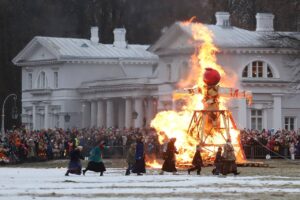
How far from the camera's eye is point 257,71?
8881cm

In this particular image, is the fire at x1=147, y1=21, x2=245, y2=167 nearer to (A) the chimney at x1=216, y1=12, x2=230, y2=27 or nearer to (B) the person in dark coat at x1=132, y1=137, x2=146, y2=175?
(B) the person in dark coat at x1=132, y1=137, x2=146, y2=175

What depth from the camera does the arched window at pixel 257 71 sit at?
3487 inches

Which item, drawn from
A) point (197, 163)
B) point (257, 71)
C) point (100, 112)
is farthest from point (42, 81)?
point (197, 163)

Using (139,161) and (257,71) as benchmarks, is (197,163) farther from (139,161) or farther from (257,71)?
(257,71)

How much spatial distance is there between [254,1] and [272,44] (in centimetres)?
3074

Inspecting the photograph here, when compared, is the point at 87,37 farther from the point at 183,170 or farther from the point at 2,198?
the point at 2,198

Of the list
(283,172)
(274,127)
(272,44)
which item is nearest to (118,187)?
(283,172)

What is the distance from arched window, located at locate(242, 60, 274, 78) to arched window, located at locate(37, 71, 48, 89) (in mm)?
23997

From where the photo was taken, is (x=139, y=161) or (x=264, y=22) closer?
(x=139, y=161)

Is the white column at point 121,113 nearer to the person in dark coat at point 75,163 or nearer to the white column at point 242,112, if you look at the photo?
the white column at point 242,112

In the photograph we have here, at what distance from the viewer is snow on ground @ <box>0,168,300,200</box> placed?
118ft

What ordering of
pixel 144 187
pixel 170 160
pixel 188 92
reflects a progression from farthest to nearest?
pixel 188 92, pixel 170 160, pixel 144 187

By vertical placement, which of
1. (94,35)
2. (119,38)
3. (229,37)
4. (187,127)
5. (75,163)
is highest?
(94,35)

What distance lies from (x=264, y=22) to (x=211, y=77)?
38.2 meters
